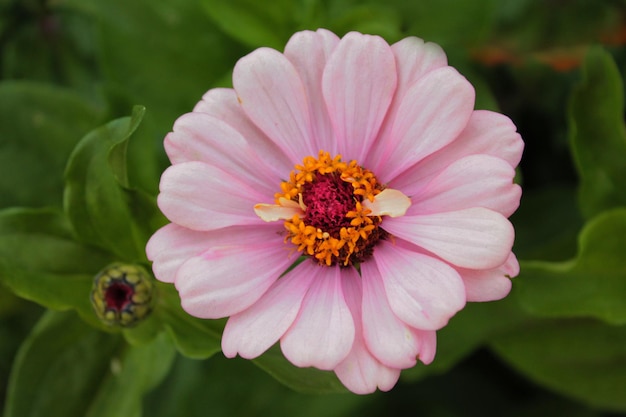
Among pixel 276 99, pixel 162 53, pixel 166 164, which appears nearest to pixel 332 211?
pixel 276 99

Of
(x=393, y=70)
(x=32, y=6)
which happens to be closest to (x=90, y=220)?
(x=393, y=70)

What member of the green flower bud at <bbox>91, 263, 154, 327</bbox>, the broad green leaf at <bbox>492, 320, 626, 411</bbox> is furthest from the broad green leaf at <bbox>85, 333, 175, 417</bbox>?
the broad green leaf at <bbox>492, 320, 626, 411</bbox>

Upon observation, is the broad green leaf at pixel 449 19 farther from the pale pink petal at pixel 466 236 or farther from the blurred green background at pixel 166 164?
the pale pink petal at pixel 466 236

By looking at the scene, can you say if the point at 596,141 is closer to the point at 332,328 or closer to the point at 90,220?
the point at 332,328

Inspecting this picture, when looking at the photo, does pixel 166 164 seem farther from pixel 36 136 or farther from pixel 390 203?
pixel 390 203

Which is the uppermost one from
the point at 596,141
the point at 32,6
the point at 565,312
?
the point at 32,6

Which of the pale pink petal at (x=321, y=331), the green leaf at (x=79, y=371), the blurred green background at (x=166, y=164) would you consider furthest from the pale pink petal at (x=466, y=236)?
the green leaf at (x=79, y=371)
